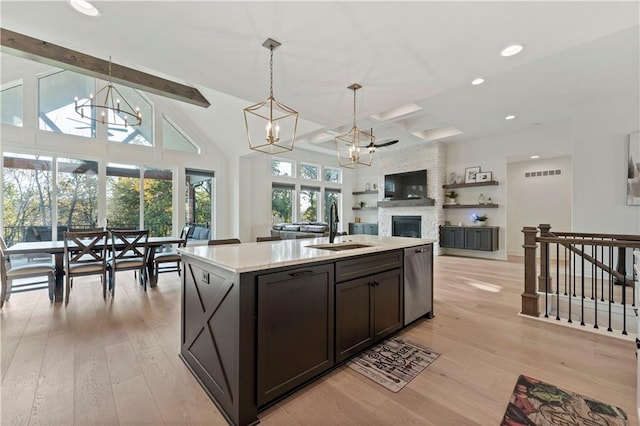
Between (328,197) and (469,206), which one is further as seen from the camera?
(328,197)

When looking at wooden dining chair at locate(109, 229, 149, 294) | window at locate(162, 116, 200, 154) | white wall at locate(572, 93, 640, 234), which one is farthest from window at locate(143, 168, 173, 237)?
white wall at locate(572, 93, 640, 234)

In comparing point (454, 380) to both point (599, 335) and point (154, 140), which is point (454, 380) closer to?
point (599, 335)

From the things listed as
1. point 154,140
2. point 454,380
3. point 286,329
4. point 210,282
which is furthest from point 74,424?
point 154,140

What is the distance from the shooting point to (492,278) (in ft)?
16.8

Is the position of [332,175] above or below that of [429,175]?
above

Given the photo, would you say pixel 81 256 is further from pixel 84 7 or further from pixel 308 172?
pixel 308 172

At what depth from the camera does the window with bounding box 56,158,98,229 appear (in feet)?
18.8

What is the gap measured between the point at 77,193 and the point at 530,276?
27.4 feet

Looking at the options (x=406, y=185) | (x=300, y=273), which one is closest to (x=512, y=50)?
(x=300, y=273)

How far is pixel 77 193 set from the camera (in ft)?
19.3

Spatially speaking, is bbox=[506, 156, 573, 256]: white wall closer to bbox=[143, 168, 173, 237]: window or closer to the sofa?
the sofa

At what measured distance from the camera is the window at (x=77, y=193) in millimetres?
5727

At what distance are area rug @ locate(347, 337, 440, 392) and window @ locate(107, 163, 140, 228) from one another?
21.2 feet

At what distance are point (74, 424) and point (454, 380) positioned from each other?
97.9 inches
